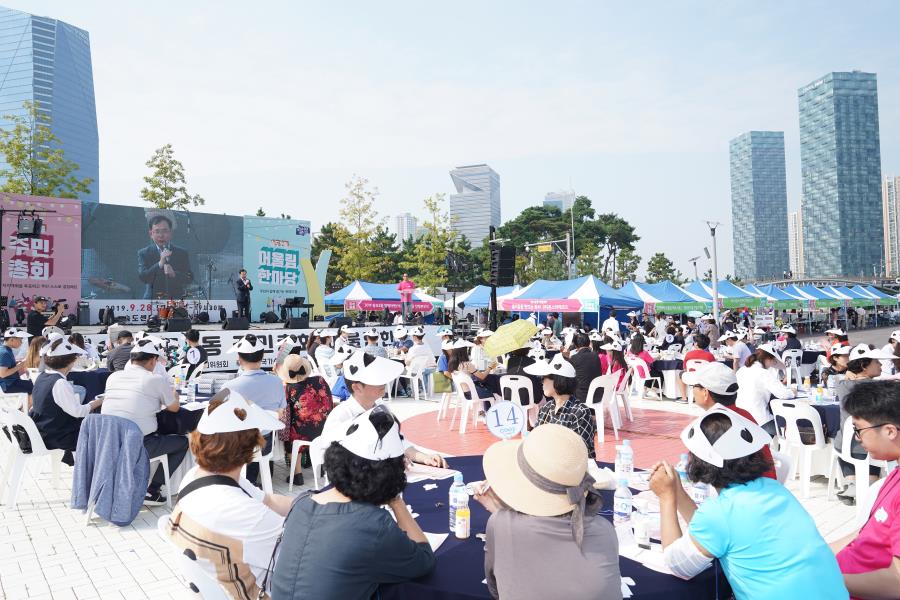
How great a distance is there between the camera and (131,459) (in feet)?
15.0

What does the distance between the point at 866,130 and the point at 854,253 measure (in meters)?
27.1

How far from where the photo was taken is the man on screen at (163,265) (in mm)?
25031

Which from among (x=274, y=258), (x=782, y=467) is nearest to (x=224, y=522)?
(x=782, y=467)

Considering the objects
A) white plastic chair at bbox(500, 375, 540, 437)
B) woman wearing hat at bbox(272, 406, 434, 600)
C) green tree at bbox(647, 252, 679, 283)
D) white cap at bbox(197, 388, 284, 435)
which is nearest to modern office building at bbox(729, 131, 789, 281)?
green tree at bbox(647, 252, 679, 283)

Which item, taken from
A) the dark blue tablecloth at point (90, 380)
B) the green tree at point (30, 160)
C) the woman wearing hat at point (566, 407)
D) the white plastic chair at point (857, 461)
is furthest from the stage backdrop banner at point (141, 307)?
the white plastic chair at point (857, 461)

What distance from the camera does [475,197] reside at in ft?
511

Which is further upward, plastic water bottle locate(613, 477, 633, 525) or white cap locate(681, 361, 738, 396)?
white cap locate(681, 361, 738, 396)

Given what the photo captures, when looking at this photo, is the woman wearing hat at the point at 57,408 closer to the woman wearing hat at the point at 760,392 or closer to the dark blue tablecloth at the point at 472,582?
the dark blue tablecloth at the point at 472,582

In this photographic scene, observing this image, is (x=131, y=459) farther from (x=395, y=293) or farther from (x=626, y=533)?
(x=395, y=293)

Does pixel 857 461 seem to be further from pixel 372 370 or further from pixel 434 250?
pixel 434 250

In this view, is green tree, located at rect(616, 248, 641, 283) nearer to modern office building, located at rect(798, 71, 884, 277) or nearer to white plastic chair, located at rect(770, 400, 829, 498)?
white plastic chair, located at rect(770, 400, 829, 498)

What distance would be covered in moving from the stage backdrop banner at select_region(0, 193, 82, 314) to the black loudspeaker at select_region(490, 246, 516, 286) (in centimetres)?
1812

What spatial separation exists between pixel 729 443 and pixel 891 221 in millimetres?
160746

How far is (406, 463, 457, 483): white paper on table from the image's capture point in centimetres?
329
